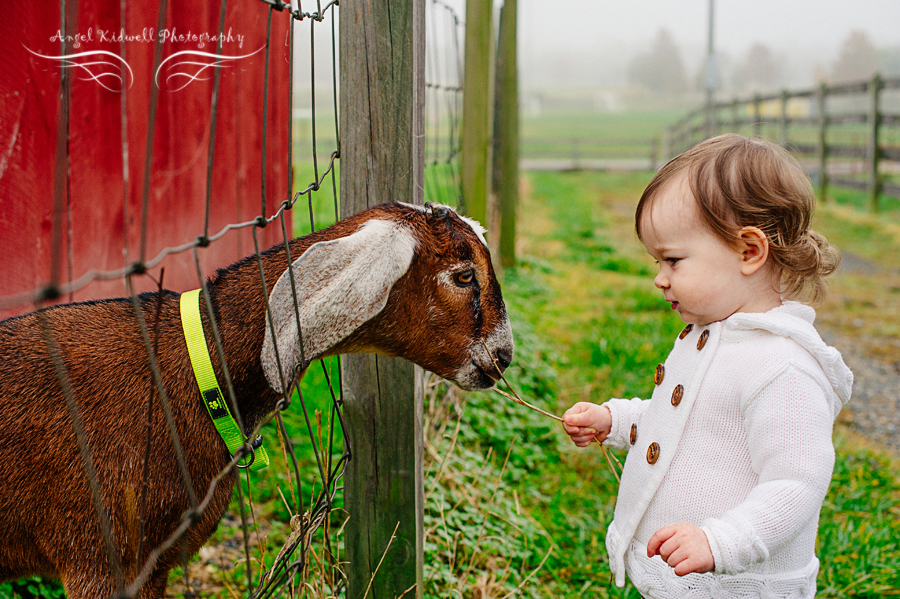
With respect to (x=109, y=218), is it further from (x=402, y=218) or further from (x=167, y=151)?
(x=402, y=218)

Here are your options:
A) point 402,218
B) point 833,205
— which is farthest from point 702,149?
point 833,205

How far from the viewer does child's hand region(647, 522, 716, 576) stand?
4.81ft

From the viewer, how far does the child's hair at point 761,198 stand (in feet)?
5.58

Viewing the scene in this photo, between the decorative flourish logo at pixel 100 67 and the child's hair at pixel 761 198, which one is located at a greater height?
the decorative flourish logo at pixel 100 67

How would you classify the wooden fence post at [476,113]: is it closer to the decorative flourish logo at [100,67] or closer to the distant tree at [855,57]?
the decorative flourish logo at [100,67]

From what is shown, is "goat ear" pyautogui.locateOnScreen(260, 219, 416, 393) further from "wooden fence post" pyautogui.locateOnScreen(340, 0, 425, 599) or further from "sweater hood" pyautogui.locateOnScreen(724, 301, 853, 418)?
"sweater hood" pyautogui.locateOnScreen(724, 301, 853, 418)

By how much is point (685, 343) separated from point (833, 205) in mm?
13670

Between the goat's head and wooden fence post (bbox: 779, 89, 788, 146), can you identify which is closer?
the goat's head

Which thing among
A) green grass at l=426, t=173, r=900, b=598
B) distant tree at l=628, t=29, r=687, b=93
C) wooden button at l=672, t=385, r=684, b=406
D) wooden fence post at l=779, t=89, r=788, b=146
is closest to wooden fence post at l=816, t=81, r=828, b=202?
wooden fence post at l=779, t=89, r=788, b=146

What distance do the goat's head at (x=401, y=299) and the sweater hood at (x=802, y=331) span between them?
67 centimetres

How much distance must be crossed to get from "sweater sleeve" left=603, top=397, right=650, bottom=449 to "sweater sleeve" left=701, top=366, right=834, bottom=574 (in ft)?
1.52

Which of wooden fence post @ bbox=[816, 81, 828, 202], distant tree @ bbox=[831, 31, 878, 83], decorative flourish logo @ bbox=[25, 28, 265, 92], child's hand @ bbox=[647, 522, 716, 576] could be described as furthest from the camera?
distant tree @ bbox=[831, 31, 878, 83]

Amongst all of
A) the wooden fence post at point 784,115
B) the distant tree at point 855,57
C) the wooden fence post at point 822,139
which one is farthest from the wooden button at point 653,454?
the distant tree at point 855,57

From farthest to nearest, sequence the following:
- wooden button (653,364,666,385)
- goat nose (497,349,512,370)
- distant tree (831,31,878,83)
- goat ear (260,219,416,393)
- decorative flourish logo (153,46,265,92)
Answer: distant tree (831,31,878,83) → decorative flourish logo (153,46,265,92) → goat nose (497,349,512,370) → wooden button (653,364,666,385) → goat ear (260,219,416,393)
